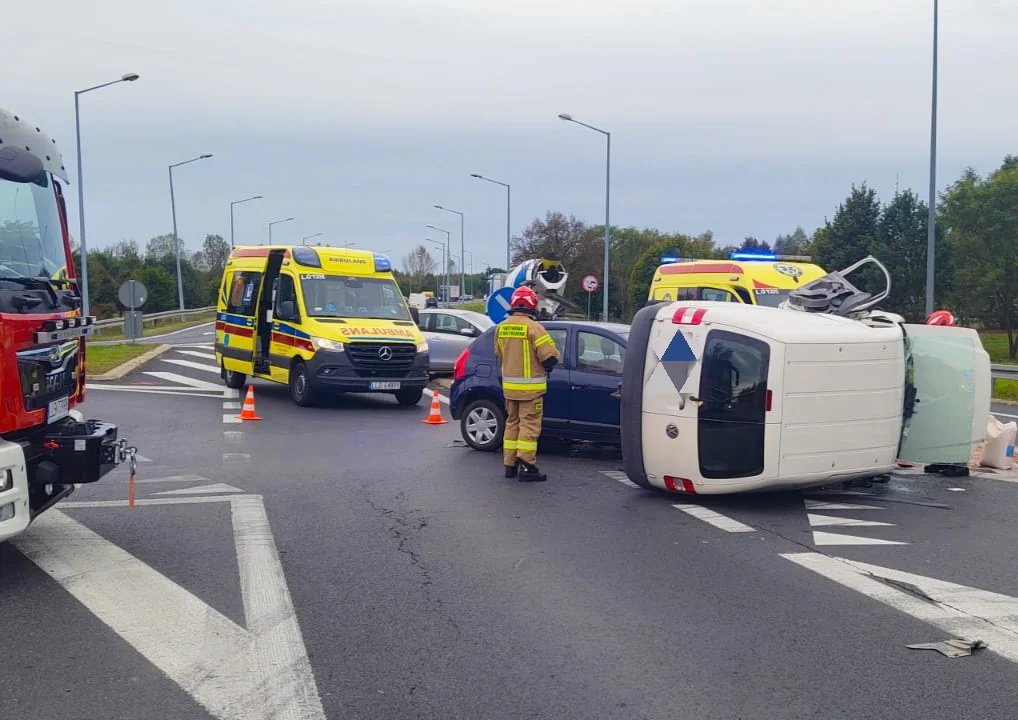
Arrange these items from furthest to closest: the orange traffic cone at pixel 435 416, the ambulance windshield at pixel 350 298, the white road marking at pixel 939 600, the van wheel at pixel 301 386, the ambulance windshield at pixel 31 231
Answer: the ambulance windshield at pixel 350 298, the van wheel at pixel 301 386, the orange traffic cone at pixel 435 416, the ambulance windshield at pixel 31 231, the white road marking at pixel 939 600

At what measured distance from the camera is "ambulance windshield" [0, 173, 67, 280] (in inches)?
256

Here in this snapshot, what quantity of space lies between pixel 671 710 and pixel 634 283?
5394cm

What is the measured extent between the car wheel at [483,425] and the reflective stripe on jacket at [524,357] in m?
2.03

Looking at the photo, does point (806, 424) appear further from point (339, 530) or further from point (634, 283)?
point (634, 283)

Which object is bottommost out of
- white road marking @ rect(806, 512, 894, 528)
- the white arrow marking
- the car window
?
white road marking @ rect(806, 512, 894, 528)

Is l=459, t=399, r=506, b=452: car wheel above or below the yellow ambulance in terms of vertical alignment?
below

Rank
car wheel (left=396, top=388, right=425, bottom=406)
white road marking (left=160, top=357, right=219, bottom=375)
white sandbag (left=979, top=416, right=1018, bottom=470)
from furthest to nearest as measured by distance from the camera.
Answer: white road marking (left=160, top=357, right=219, bottom=375), car wheel (left=396, top=388, right=425, bottom=406), white sandbag (left=979, top=416, right=1018, bottom=470)

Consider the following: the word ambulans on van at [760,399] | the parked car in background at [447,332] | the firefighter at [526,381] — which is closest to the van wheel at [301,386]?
the parked car in background at [447,332]

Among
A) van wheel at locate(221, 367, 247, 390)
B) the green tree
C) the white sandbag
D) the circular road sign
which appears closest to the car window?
the white sandbag

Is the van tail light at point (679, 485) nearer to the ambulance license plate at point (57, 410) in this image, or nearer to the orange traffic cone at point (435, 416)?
the ambulance license plate at point (57, 410)

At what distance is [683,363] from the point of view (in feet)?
29.9

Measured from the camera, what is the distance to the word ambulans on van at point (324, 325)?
17141 millimetres

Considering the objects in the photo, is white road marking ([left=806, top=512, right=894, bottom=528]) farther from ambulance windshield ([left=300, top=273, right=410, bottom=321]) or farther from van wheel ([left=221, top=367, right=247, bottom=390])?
van wheel ([left=221, top=367, right=247, bottom=390])

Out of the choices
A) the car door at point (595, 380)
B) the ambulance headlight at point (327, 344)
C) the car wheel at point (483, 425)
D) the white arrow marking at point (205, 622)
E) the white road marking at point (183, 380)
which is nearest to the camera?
the white arrow marking at point (205, 622)
